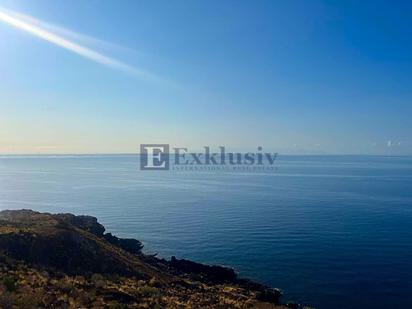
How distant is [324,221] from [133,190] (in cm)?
10382

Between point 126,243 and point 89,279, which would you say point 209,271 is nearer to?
point 126,243

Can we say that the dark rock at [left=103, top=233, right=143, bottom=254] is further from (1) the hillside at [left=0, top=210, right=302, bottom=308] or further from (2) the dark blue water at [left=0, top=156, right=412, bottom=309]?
(1) the hillside at [left=0, top=210, right=302, bottom=308]

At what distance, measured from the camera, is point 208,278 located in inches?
2098

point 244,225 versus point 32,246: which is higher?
point 32,246

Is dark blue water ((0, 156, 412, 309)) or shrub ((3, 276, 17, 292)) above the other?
shrub ((3, 276, 17, 292))

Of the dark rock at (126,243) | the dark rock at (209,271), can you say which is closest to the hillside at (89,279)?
the dark rock at (209,271)

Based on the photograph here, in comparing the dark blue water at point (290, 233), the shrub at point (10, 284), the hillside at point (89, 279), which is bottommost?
the dark blue water at point (290, 233)

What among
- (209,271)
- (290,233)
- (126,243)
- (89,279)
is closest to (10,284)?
(89,279)

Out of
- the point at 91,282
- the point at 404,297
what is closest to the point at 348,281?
the point at 404,297

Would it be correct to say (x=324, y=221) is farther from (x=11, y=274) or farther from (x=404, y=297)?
(x=11, y=274)

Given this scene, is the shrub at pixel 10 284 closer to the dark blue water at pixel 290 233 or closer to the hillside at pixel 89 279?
the hillside at pixel 89 279

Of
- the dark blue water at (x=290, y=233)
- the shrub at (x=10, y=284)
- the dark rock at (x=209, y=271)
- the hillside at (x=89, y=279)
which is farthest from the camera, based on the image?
the dark blue water at (x=290, y=233)

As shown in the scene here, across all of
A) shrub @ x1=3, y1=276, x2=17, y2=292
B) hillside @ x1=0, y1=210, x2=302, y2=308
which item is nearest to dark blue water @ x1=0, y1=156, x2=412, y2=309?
hillside @ x1=0, y1=210, x2=302, y2=308

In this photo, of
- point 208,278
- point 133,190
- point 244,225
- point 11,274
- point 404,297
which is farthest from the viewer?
point 133,190
